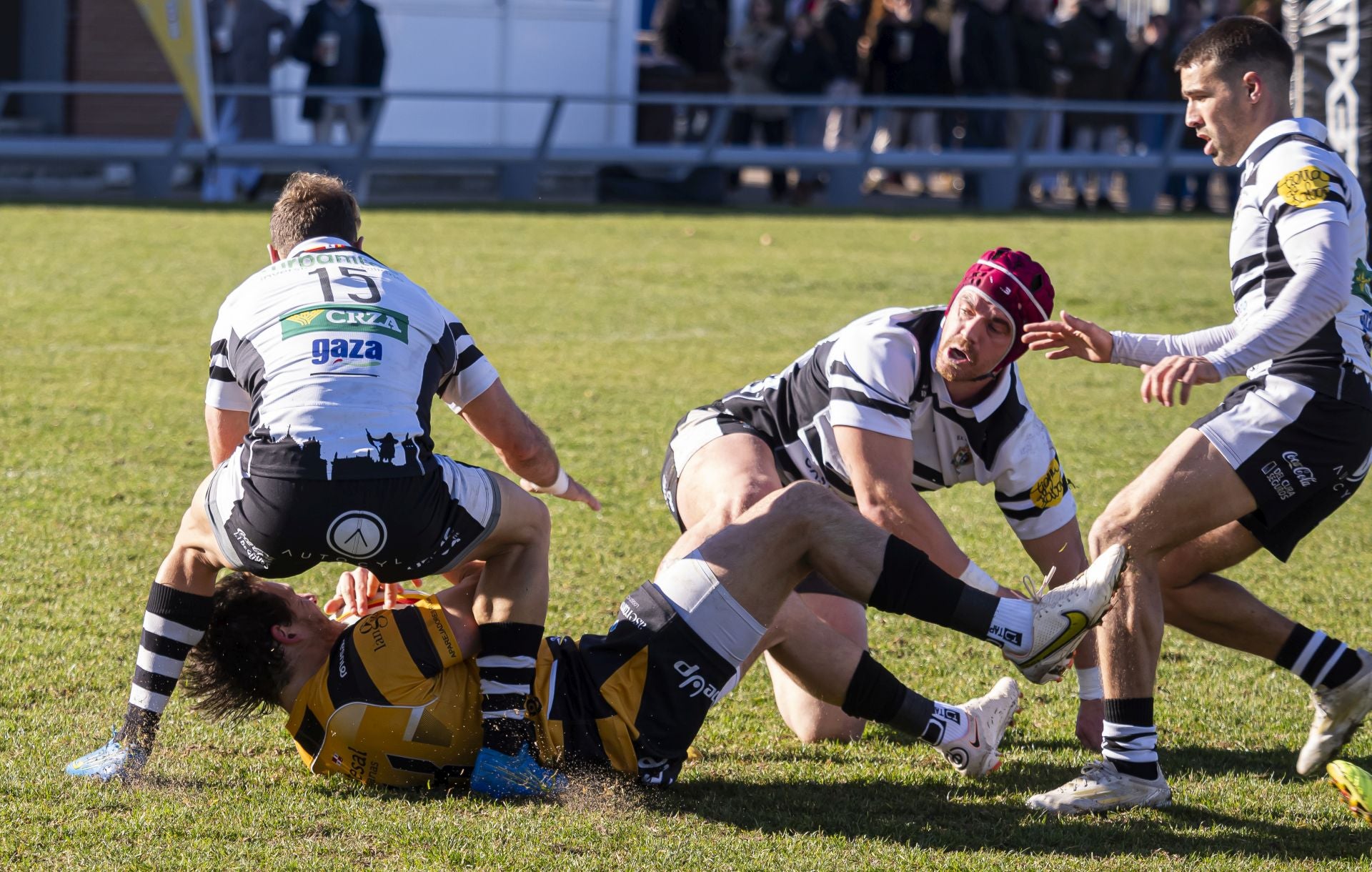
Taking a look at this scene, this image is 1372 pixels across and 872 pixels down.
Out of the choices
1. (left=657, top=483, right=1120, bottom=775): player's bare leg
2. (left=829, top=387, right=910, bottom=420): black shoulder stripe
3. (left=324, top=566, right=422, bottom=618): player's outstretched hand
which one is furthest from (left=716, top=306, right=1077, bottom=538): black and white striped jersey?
(left=324, top=566, right=422, bottom=618): player's outstretched hand

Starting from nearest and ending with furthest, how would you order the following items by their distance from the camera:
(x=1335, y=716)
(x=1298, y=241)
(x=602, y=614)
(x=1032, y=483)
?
(x=1298, y=241), (x=1335, y=716), (x=1032, y=483), (x=602, y=614)

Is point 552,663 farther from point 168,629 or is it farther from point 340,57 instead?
point 340,57

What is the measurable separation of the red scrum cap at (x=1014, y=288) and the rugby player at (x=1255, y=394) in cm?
21

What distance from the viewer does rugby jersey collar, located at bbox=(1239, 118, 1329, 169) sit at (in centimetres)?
416

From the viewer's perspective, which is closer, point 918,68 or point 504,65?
point 918,68

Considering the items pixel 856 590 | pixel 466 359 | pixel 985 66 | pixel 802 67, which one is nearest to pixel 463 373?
pixel 466 359

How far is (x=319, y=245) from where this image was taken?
4039 millimetres

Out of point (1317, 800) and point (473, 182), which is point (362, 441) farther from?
point (473, 182)

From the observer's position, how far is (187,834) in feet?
11.8

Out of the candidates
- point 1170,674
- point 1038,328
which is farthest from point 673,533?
point 1038,328

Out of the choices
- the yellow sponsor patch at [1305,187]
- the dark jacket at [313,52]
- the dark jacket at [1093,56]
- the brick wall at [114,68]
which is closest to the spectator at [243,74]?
the dark jacket at [313,52]

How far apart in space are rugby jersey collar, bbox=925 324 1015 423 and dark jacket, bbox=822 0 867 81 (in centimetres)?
1642

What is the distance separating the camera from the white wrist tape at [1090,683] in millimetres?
4695

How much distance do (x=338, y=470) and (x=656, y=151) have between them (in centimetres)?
1573
